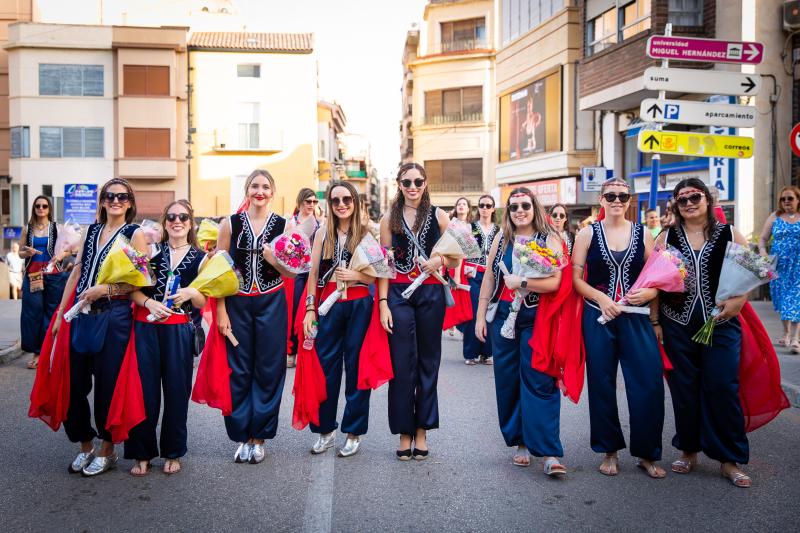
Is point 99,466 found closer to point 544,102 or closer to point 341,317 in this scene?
point 341,317

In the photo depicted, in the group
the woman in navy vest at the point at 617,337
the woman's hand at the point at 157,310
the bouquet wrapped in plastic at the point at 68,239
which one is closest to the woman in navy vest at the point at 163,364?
the woman's hand at the point at 157,310

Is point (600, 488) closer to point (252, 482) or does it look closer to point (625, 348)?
point (625, 348)

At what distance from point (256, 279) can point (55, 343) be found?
1.45 metres

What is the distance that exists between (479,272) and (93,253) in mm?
5854

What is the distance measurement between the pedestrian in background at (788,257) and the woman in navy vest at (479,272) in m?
3.67

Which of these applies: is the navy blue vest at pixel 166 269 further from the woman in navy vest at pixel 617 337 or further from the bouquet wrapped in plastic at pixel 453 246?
the woman in navy vest at pixel 617 337

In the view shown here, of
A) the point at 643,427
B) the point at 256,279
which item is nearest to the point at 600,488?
the point at 643,427

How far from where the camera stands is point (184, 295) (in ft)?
17.7

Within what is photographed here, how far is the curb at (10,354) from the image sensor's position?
34.2 ft

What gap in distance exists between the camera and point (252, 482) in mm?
5277

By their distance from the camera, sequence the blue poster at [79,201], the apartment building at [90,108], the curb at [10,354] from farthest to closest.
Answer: the apartment building at [90,108] → the blue poster at [79,201] → the curb at [10,354]

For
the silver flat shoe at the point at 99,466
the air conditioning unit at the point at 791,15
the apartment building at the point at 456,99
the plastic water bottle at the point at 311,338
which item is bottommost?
the silver flat shoe at the point at 99,466

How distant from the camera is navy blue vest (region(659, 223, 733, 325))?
543 cm

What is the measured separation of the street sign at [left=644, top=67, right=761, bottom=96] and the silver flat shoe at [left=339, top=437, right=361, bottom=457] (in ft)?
26.7
